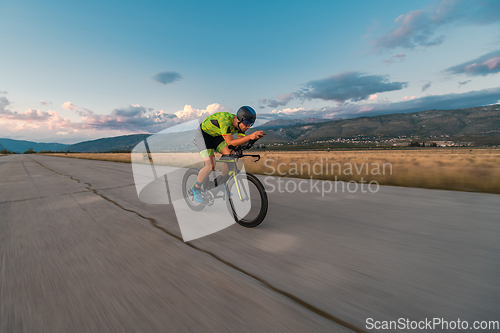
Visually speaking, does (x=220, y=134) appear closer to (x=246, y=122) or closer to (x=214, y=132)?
(x=214, y=132)

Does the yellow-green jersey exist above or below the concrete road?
above

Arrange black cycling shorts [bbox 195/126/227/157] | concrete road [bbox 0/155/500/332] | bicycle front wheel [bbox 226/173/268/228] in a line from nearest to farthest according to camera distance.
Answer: concrete road [bbox 0/155/500/332] → bicycle front wheel [bbox 226/173/268/228] → black cycling shorts [bbox 195/126/227/157]

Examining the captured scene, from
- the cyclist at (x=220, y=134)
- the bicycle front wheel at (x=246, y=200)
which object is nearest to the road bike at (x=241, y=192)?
the bicycle front wheel at (x=246, y=200)

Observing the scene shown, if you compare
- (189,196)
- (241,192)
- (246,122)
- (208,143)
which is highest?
(246,122)

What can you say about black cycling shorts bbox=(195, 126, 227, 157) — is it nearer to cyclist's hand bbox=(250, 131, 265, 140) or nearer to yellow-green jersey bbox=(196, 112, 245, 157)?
yellow-green jersey bbox=(196, 112, 245, 157)

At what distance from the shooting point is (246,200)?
3.87 metres

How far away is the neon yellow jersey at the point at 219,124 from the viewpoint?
370 cm

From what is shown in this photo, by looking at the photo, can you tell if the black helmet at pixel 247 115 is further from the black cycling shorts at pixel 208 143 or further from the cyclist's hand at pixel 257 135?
the black cycling shorts at pixel 208 143

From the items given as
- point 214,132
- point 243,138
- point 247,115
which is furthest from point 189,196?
point 247,115

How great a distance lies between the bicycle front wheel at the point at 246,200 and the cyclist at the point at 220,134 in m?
0.40

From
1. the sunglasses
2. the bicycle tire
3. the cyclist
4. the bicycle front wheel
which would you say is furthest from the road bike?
the bicycle tire

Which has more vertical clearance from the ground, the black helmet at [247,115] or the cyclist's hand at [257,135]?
the black helmet at [247,115]

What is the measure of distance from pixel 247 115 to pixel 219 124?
521 mm

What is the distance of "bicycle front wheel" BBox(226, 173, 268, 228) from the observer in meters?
3.64
